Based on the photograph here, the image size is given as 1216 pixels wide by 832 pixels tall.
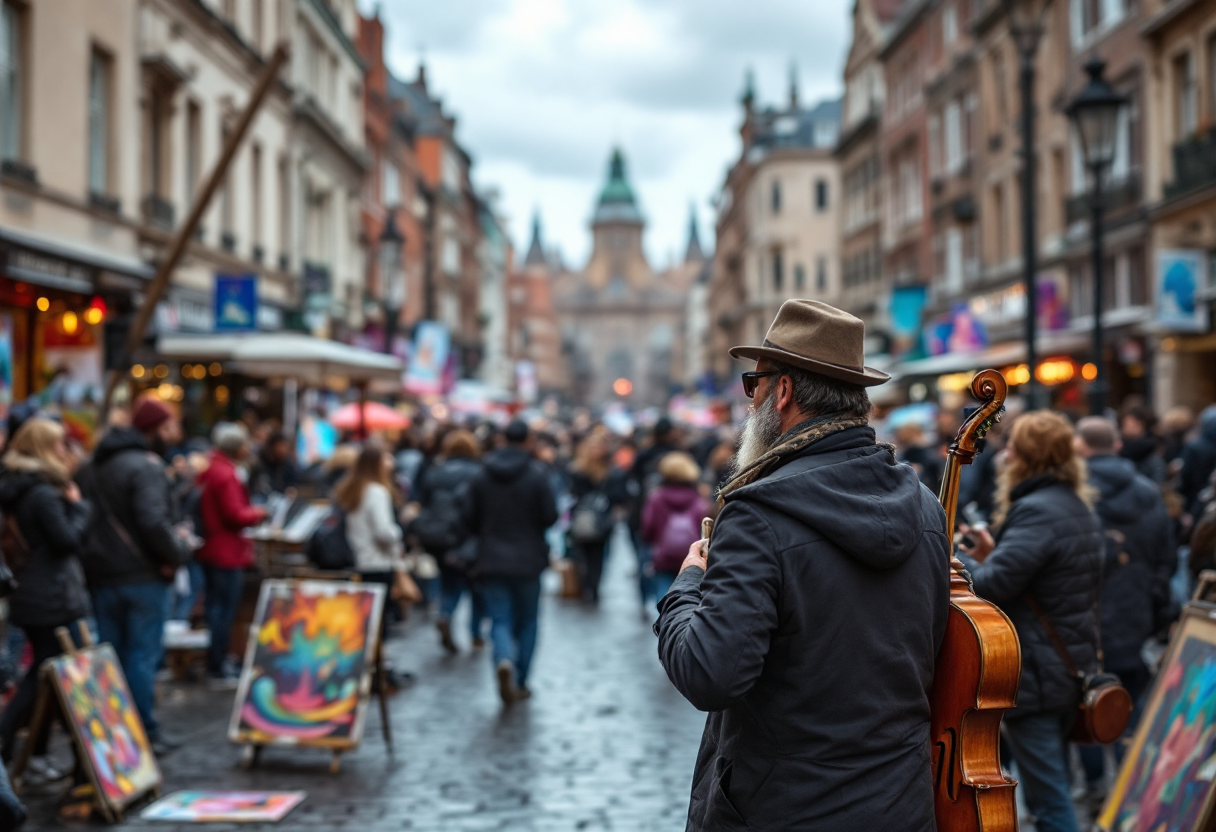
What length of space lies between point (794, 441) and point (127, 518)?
19.4 ft

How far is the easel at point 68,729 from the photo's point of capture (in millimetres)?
6688

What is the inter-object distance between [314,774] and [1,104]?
10.6 m

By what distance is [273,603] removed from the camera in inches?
336

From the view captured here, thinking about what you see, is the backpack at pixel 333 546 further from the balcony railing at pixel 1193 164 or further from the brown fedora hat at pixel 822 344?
the balcony railing at pixel 1193 164

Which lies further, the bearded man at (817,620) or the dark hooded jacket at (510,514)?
the dark hooded jacket at (510,514)

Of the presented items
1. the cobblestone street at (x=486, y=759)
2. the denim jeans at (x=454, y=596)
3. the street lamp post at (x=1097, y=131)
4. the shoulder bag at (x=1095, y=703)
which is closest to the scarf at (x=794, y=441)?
the shoulder bag at (x=1095, y=703)

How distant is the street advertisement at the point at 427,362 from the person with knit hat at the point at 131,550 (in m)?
17.7

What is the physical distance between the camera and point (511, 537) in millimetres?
10211

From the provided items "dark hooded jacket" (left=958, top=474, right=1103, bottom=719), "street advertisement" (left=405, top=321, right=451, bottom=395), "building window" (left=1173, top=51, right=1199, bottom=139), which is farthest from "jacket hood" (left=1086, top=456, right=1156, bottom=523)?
"street advertisement" (left=405, top=321, right=451, bottom=395)

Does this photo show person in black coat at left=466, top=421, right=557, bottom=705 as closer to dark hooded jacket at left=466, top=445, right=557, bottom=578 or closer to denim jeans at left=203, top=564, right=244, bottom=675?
dark hooded jacket at left=466, top=445, right=557, bottom=578

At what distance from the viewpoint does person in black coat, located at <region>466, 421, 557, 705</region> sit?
10156 mm

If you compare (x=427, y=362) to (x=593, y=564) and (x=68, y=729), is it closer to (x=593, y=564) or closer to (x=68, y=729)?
(x=593, y=564)

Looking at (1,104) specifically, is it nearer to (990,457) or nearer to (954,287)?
(990,457)

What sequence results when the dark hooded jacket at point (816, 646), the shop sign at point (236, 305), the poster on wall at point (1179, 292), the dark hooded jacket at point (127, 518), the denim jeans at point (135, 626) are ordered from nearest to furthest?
the dark hooded jacket at point (816, 646), the dark hooded jacket at point (127, 518), the denim jeans at point (135, 626), the poster on wall at point (1179, 292), the shop sign at point (236, 305)
